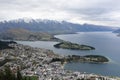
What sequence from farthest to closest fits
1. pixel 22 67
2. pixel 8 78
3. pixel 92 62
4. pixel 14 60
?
pixel 92 62
pixel 14 60
pixel 22 67
pixel 8 78

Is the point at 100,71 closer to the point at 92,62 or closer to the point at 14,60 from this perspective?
the point at 92,62

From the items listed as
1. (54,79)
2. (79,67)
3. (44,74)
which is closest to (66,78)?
(54,79)

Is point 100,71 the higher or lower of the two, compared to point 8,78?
lower

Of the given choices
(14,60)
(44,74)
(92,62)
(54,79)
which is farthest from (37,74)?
(92,62)

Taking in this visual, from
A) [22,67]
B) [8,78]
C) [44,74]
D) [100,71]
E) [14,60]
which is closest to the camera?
[8,78]

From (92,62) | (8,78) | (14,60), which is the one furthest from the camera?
(92,62)

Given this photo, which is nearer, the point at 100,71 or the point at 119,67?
the point at 100,71

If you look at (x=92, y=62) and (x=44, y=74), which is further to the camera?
(x=92, y=62)

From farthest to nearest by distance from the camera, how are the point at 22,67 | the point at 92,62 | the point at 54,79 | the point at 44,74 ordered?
1. the point at 92,62
2. the point at 22,67
3. the point at 44,74
4. the point at 54,79

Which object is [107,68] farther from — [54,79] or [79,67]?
[54,79]
